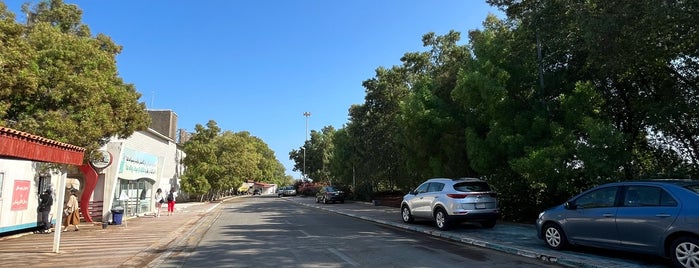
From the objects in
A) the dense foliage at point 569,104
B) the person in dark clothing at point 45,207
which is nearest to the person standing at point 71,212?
the person in dark clothing at point 45,207

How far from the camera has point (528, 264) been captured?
29.0 feet

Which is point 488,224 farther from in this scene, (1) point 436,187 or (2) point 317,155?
(2) point 317,155

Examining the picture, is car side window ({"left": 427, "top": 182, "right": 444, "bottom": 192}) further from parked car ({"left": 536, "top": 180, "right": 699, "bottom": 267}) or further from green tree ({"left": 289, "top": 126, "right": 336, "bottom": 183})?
green tree ({"left": 289, "top": 126, "right": 336, "bottom": 183})

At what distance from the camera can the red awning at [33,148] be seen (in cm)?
722

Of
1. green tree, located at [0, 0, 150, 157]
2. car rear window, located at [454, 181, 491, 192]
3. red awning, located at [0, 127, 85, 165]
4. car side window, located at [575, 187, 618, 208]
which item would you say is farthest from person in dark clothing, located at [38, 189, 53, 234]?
car side window, located at [575, 187, 618, 208]

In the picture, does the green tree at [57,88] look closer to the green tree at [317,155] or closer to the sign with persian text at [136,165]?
the sign with persian text at [136,165]

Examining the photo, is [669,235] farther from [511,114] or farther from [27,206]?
[27,206]

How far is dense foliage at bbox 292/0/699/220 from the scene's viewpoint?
11.9m

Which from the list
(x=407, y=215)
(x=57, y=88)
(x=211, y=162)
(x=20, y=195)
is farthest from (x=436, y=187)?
(x=211, y=162)

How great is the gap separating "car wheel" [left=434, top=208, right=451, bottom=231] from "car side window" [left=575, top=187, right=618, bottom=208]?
4.99m

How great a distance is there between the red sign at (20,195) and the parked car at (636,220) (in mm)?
16047

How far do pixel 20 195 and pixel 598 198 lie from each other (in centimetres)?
1724

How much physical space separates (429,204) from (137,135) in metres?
23.3

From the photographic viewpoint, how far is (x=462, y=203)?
46.6 feet
